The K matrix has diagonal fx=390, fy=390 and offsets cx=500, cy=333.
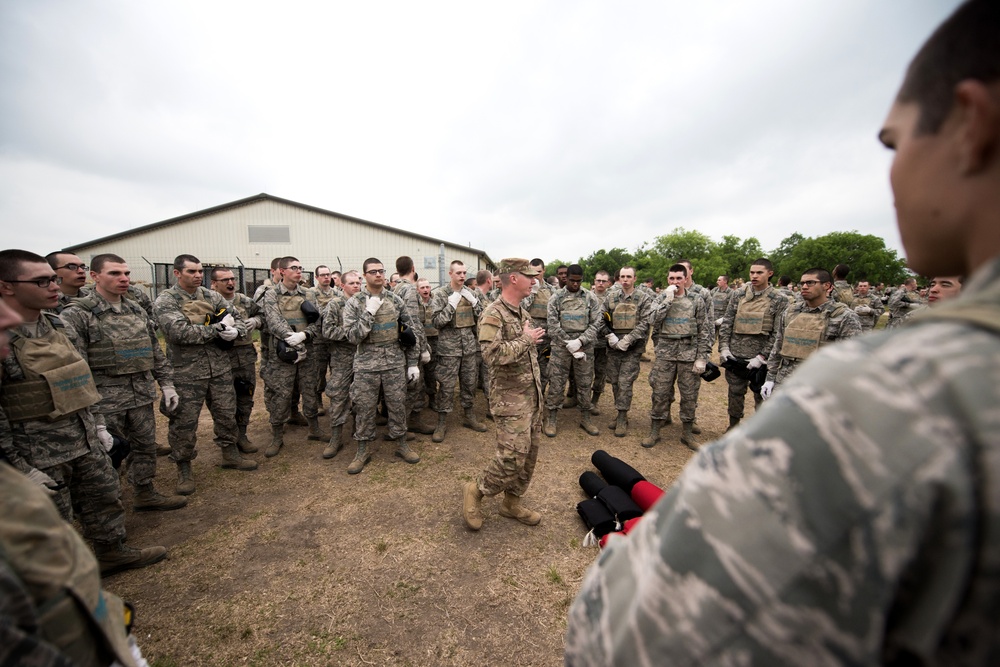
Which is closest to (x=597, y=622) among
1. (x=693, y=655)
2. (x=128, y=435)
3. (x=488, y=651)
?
(x=693, y=655)

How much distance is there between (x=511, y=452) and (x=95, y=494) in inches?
125

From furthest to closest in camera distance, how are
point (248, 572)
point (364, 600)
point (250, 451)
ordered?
point (250, 451) → point (248, 572) → point (364, 600)

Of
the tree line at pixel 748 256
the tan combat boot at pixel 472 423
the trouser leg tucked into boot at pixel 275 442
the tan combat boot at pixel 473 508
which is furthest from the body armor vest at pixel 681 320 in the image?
the tree line at pixel 748 256

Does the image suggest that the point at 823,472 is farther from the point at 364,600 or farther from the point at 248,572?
the point at 248,572

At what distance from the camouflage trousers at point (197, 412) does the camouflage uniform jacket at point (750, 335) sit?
261 inches

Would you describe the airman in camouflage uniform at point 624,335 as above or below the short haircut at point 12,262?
below

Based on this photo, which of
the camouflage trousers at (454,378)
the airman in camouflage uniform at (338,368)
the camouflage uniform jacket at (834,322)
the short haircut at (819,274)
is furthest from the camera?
the camouflage trousers at (454,378)

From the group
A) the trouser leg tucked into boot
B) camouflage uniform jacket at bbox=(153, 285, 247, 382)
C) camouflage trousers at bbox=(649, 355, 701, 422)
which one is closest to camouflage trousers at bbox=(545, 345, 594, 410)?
camouflage trousers at bbox=(649, 355, 701, 422)

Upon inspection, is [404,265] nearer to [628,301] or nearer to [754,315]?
[628,301]

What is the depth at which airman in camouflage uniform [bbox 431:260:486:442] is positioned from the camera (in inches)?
238

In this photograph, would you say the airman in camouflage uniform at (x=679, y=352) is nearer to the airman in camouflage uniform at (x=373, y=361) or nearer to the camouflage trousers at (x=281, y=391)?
the airman in camouflage uniform at (x=373, y=361)

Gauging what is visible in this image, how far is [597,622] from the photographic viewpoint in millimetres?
739

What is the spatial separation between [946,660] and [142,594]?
14.2 ft

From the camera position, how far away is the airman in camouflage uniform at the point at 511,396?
11.2 ft
